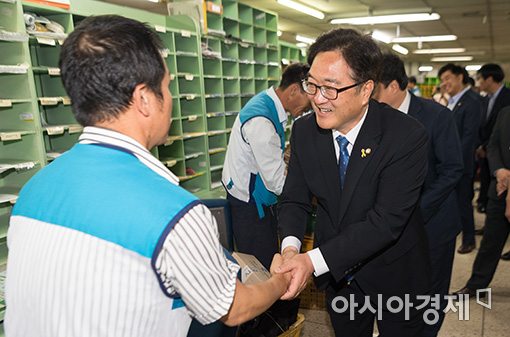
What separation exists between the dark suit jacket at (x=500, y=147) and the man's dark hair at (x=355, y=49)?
6.41 ft

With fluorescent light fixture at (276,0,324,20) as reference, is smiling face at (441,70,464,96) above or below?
below

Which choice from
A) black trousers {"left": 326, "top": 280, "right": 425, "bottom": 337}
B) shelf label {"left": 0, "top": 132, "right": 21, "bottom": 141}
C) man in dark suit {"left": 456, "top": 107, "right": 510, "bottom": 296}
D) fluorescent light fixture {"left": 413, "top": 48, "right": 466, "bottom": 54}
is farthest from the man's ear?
fluorescent light fixture {"left": 413, "top": 48, "right": 466, "bottom": 54}

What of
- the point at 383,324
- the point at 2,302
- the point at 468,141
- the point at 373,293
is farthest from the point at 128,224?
the point at 468,141

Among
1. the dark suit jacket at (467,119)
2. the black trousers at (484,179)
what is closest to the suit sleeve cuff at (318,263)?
the dark suit jacket at (467,119)

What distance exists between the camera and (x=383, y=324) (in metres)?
1.56

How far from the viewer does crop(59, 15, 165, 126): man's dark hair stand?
83cm

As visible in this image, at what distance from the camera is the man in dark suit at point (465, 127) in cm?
364

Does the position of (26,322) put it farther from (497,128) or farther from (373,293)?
(497,128)

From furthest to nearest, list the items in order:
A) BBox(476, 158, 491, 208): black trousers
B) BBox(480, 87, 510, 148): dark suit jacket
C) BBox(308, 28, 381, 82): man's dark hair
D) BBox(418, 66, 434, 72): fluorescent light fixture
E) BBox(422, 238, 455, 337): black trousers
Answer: BBox(418, 66, 434, 72): fluorescent light fixture
BBox(476, 158, 491, 208): black trousers
BBox(480, 87, 510, 148): dark suit jacket
BBox(422, 238, 455, 337): black trousers
BBox(308, 28, 381, 82): man's dark hair

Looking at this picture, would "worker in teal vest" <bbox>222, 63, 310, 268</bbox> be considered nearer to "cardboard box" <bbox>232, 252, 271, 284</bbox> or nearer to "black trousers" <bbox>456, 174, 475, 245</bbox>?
"cardboard box" <bbox>232, 252, 271, 284</bbox>

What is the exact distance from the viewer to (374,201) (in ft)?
4.72

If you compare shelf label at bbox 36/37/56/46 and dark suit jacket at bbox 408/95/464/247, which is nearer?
dark suit jacket at bbox 408/95/464/247

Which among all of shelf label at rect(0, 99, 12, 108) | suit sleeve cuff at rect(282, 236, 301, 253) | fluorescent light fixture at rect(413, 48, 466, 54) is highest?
fluorescent light fixture at rect(413, 48, 466, 54)

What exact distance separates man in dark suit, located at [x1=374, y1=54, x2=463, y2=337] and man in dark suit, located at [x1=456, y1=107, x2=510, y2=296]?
2.92 ft
